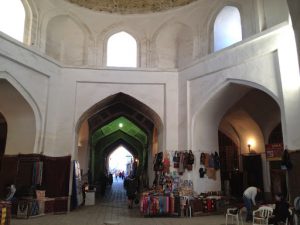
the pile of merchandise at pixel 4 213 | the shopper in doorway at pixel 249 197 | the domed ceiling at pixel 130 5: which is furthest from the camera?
the domed ceiling at pixel 130 5

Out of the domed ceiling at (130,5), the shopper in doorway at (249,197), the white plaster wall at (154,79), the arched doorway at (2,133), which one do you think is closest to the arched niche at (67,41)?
the white plaster wall at (154,79)

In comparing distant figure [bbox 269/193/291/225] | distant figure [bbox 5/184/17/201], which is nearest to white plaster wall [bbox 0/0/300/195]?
distant figure [bbox 5/184/17/201]

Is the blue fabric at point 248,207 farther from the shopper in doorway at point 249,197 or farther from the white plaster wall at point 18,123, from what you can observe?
the white plaster wall at point 18,123

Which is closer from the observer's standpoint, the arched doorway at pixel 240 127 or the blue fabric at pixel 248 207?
the blue fabric at pixel 248 207

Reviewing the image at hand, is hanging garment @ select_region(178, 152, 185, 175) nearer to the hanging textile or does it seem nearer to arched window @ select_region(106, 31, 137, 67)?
arched window @ select_region(106, 31, 137, 67)

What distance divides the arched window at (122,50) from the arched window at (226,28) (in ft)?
11.4

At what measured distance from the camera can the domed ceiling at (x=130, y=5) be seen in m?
13.0

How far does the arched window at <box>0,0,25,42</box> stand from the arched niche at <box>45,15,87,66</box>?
3.93 feet

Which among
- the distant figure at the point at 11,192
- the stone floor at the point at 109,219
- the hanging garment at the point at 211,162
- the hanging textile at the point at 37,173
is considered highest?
the hanging garment at the point at 211,162

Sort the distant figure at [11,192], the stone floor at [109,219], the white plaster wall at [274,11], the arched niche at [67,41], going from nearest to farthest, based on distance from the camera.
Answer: the stone floor at [109,219] < the white plaster wall at [274,11] < the distant figure at [11,192] < the arched niche at [67,41]

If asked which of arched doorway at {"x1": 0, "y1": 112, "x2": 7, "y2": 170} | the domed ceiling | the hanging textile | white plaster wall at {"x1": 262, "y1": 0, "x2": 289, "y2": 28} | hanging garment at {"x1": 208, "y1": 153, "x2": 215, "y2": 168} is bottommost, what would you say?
the hanging textile

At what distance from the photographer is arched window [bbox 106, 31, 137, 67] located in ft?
43.8

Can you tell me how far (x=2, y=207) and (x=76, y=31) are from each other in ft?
27.1

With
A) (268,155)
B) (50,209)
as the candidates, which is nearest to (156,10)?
(268,155)
